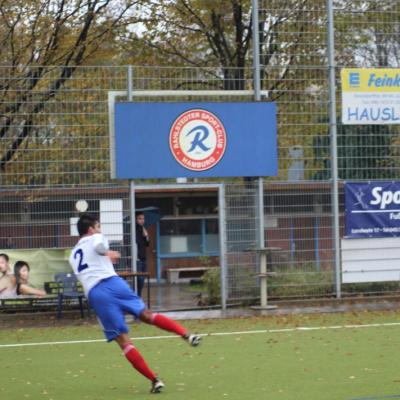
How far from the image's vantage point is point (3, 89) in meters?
16.8

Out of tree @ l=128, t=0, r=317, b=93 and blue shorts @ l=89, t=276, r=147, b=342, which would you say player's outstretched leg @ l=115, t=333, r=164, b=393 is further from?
tree @ l=128, t=0, r=317, b=93

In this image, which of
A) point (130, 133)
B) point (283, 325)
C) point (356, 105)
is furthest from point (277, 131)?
point (283, 325)

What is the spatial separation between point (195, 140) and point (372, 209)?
13.2 feet

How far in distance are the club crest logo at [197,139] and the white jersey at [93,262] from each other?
8.00 metres

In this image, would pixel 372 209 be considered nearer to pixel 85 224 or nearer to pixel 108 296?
pixel 85 224

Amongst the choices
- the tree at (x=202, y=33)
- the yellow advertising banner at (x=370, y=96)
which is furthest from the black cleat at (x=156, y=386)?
the tree at (x=202, y=33)

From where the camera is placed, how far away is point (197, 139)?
17.4 meters

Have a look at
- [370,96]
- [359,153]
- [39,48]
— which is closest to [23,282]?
[39,48]

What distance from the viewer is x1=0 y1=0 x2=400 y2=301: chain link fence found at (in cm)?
1683

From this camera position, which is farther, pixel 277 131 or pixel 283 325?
pixel 277 131

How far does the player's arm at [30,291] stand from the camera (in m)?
16.7

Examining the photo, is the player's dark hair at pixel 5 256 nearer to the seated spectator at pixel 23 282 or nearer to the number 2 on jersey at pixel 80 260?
the seated spectator at pixel 23 282

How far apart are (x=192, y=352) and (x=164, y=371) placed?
152cm

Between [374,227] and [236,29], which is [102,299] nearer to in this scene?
[374,227]
